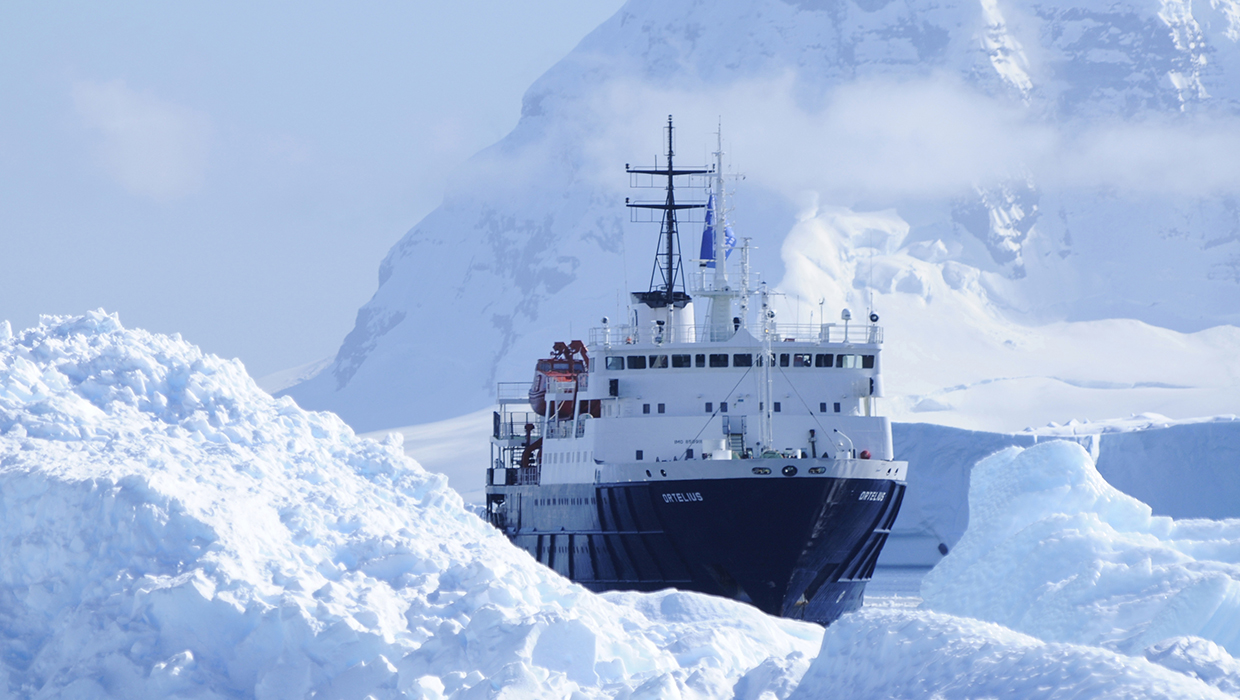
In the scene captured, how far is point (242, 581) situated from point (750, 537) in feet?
44.9

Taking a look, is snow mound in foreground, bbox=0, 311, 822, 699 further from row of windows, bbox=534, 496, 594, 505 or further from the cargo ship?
row of windows, bbox=534, 496, 594, 505

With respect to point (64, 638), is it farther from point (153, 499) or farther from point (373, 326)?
point (373, 326)

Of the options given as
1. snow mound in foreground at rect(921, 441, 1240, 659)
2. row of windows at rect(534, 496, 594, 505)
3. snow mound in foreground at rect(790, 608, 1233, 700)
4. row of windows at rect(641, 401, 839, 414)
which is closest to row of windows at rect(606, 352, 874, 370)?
row of windows at rect(641, 401, 839, 414)

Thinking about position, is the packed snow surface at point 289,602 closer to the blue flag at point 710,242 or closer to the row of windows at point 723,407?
the row of windows at point 723,407

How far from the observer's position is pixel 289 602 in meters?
13.7

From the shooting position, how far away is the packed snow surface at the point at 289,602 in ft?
40.3

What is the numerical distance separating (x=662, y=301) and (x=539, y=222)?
8870 centimetres

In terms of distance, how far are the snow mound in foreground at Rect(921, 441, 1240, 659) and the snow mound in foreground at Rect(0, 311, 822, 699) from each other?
182 inches

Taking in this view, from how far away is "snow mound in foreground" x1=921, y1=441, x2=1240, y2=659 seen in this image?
1795 centimetres

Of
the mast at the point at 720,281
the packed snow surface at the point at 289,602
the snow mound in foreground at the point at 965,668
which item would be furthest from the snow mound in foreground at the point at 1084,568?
the mast at the point at 720,281

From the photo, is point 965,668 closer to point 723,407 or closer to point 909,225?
point 723,407

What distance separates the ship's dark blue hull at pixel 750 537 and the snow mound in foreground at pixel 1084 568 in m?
1.74

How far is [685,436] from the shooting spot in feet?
94.3

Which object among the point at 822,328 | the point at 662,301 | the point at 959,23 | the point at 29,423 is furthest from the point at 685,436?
the point at 959,23
